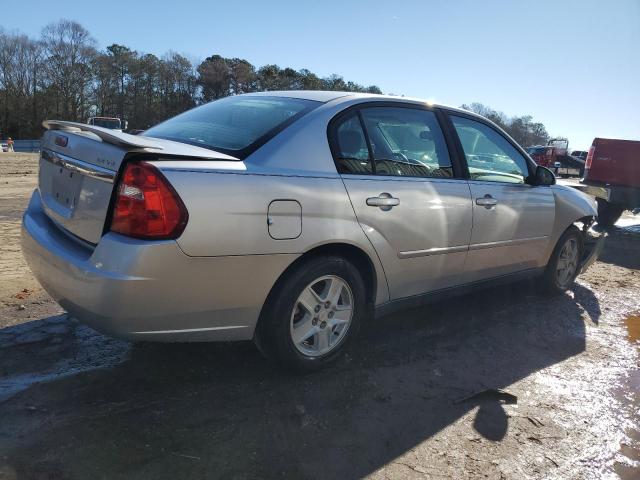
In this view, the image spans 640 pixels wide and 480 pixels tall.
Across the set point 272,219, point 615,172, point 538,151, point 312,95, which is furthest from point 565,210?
point 538,151

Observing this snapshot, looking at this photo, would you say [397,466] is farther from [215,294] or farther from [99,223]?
[99,223]

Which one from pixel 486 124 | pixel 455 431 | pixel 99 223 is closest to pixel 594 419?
pixel 455 431

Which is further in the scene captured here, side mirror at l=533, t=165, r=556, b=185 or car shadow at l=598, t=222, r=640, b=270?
car shadow at l=598, t=222, r=640, b=270

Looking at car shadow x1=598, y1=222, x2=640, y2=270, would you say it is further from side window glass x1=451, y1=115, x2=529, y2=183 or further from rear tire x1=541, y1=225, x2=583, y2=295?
side window glass x1=451, y1=115, x2=529, y2=183

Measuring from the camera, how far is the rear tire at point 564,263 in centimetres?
491

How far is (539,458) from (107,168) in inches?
98.7

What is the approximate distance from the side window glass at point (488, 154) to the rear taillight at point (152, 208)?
7.81ft

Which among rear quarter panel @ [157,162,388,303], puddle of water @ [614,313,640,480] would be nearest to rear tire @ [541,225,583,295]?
puddle of water @ [614,313,640,480]

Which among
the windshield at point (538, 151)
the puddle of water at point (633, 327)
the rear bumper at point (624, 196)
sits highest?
the windshield at point (538, 151)

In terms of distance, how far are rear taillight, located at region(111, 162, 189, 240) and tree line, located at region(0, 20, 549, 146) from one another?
54.5 m

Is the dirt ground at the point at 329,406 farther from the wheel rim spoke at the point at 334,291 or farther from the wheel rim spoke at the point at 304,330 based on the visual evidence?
the wheel rim spoke at the point at 334,291

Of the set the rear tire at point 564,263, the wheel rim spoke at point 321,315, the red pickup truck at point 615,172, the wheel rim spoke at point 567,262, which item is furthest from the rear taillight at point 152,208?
the red pickup truck at point 615,172

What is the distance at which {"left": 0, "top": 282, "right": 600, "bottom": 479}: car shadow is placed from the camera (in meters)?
2.25

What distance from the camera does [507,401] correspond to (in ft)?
9.82
